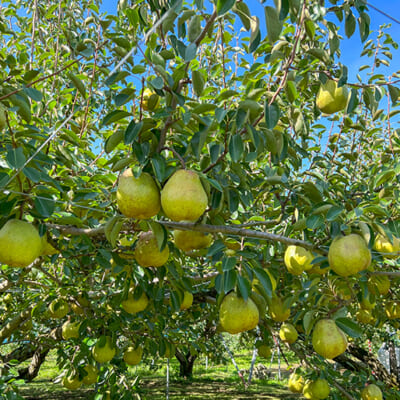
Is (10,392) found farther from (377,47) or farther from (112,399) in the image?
(377,47)

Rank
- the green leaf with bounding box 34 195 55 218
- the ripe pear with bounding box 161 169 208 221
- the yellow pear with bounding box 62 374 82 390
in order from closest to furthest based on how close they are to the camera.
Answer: the ripe pear with bounding box 161 169 208 221, the green leaf with bounding box 34 195 55 218, the yellow pear with bounding box 62 374 82 390

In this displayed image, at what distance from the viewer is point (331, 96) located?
78.1 inches

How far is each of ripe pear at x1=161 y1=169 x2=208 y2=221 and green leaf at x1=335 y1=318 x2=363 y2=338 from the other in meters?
1.54

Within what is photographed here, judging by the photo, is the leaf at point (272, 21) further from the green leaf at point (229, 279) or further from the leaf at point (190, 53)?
the green leaf at point (229, 279)

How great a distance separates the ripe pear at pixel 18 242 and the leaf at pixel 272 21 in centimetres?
126

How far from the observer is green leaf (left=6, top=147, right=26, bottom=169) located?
1409mm

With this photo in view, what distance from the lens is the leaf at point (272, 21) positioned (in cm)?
120

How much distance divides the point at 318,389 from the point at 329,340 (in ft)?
4.92

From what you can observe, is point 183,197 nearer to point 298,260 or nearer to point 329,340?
point 298,260

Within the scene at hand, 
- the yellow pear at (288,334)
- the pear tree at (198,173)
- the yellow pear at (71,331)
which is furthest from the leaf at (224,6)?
the yellow pear at (71,331)

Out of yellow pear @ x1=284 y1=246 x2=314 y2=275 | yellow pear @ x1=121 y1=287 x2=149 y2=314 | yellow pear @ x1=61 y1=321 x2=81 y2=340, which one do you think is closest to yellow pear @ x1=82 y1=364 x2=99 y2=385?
yellow pear @ x1=61 y1=321 x2=81 y2=340

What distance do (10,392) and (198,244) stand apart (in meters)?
1.87

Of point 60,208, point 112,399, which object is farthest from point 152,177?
point 112,399

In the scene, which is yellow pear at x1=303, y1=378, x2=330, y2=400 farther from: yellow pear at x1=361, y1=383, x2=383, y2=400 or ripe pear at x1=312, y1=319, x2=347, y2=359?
ripe pear at x1=312, y1=319, x2=347, y2=359
